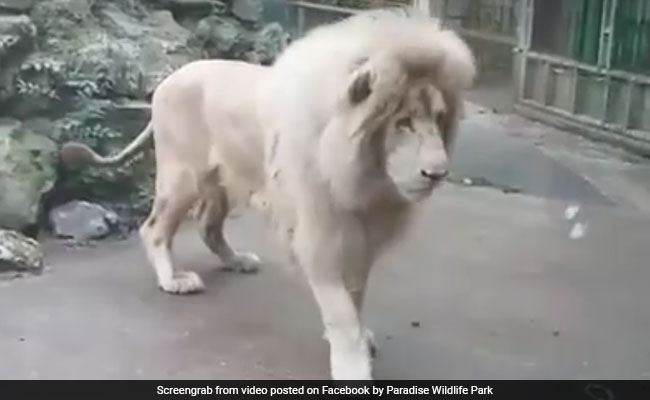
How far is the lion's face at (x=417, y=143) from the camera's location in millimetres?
1979

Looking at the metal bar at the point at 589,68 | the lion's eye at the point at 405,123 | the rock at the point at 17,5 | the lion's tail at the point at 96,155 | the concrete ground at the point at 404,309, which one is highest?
the rock at the point at 17,5

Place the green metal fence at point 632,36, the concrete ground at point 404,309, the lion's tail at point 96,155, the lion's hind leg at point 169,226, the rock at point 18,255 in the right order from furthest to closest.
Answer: the green metal fence at point 632,36 → the lion's tail at point 96,155 → the rock at point 18,255 → the lion's hind leg at point 169,226 → the concrete ground at point 404,309

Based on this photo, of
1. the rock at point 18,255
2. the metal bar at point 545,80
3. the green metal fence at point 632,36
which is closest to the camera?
the rock at point 18,255

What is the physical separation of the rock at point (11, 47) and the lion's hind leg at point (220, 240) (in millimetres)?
1031

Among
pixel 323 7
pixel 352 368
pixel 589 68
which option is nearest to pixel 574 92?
pixel 589 68

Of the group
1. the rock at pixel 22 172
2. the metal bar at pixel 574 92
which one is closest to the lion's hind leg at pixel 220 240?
the rock at pixel 22 172

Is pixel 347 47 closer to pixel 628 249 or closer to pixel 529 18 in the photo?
pixel 628 249

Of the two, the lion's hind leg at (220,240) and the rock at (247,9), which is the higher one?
the rock at (247,9)

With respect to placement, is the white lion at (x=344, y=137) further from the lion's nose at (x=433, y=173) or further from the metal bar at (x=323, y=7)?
the metal bar at (x=323, y=7)

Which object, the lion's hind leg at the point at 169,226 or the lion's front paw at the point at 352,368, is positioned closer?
the lion's front paw at the point at 352,368

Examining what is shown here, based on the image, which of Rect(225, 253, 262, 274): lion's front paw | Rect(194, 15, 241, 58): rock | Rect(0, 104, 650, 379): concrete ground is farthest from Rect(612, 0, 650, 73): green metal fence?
Rect(225, 253, 262, 274): lion's front paw

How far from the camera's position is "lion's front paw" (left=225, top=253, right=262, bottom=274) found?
10.4ft

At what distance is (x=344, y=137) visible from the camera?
2033 millimetres
